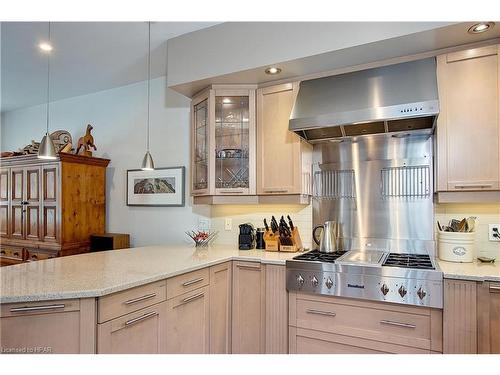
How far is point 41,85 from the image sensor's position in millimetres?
3754

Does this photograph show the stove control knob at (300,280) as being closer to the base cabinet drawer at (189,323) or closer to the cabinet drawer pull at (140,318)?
the base cabinet drawer at (189,323)

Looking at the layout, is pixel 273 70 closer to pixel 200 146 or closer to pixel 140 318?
pixel 200 146

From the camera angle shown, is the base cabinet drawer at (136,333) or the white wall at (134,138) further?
the white wall at (134,138)

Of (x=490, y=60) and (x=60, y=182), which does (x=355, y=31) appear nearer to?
(x=490, y=60)

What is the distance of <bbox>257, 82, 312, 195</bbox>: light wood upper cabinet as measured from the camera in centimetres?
254

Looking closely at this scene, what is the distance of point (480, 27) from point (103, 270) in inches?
101

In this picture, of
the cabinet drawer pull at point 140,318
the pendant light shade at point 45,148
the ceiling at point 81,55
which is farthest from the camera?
the ceiling at point 81,55

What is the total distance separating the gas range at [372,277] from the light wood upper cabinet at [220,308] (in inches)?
18.4

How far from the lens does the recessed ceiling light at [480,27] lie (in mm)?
1778

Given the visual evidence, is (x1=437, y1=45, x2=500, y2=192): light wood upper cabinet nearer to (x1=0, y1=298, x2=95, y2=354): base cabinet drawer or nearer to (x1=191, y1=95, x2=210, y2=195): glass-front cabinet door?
(x1=191, y1=95, x2=210, y2=195): glass-front cabinet door

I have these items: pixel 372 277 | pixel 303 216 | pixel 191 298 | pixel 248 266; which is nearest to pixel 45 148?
pixel 191 298

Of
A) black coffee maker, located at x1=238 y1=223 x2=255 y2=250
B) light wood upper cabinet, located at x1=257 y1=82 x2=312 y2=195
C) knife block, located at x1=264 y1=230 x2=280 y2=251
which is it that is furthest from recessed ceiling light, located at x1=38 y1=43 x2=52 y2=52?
knife block, located at x1=264 y1=230 x2=280 y2=251

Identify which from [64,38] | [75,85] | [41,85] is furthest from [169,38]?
[41,85]

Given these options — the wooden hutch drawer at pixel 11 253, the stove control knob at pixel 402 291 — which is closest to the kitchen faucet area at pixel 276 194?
the stove control knob at pixel 402 291
